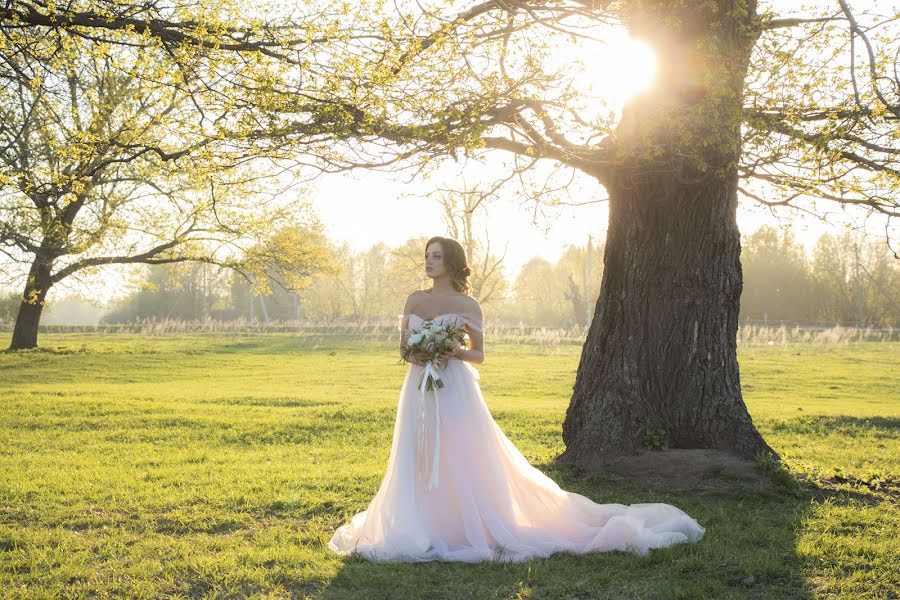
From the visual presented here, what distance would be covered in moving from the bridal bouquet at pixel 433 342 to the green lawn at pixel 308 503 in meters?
1.51

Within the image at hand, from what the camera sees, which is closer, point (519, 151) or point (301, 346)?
point (519, 151)

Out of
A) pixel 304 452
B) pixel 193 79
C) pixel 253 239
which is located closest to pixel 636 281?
pixel 304 452

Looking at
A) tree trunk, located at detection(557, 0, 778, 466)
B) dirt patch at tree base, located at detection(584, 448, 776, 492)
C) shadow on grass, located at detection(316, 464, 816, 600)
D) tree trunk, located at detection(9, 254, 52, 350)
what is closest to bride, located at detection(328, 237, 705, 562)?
shadow on grass, located at detection(316, 464, 816, 600)

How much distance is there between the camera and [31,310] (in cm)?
2491

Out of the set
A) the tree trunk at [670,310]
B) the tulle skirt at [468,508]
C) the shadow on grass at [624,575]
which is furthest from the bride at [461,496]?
the tree trunk at [670,310]

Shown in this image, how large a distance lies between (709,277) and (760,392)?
11.6m

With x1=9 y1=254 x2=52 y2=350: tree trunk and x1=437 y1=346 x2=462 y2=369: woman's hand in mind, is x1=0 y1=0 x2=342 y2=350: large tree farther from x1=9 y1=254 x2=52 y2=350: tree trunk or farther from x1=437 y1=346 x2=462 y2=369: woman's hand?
x1=437 y1=346 x2=462 y2=369: woman's hand

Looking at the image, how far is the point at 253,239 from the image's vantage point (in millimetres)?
23547

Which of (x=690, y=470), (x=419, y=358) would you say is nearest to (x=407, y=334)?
(x=419, y=358)

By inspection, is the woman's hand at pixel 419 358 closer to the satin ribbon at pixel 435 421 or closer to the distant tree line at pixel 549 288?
the satin ribbon at pixel 435 421

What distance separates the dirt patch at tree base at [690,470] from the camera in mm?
7223

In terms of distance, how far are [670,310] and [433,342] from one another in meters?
3.27

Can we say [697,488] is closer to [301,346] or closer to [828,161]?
[828,161]

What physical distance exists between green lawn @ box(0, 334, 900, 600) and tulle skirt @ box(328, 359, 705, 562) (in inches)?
7.1
